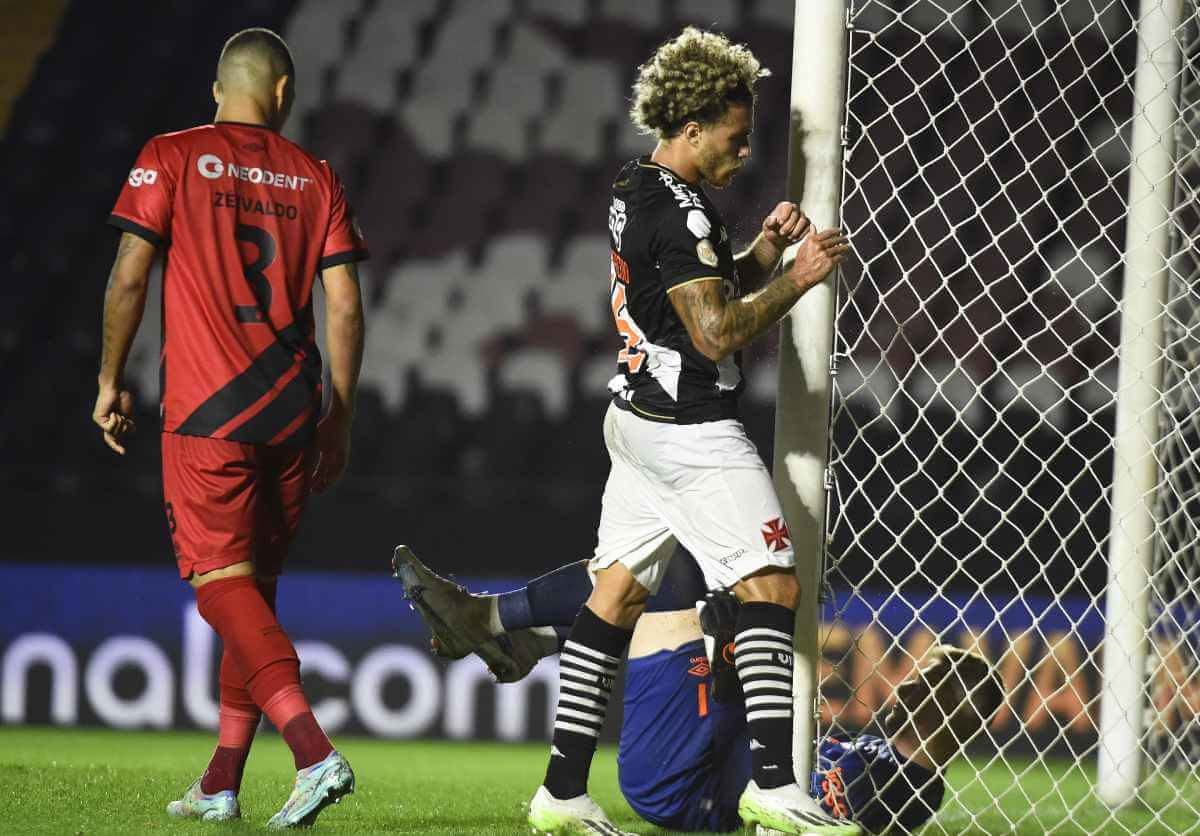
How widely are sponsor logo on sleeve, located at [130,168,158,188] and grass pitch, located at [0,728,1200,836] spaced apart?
1.10 meters

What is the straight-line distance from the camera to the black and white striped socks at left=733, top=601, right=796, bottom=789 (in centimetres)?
229

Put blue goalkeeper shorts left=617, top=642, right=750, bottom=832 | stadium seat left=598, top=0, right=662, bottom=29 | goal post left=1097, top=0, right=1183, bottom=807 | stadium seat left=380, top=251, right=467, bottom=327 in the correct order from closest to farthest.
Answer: blue goalkeeper shorts left=617, top=642, right=750, bottom=832 → goal post left=1097, top=0, right=1183, bottom=807 → stadium seat left=380, top=251, right=467, bottom=327 → stadium seat left=598, top=0, right=662, bottom=29

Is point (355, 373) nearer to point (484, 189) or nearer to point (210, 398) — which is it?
point (210, 398)

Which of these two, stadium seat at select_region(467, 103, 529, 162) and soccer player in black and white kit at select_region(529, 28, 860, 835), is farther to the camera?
stadium seat at select_region(467, 103, 529, 162)

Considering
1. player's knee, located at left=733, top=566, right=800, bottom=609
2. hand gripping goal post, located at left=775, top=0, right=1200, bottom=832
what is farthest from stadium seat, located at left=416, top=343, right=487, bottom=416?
player's knee, located at left=733, top=566, right=800, bottom=609

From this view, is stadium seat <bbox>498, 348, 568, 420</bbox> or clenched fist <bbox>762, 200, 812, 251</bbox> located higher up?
clenched fist <bbox>762, 200, 812, 251</bbox>

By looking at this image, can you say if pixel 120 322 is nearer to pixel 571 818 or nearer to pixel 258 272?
pixel 258 272

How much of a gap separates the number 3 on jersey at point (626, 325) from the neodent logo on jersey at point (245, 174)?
59 centimetres

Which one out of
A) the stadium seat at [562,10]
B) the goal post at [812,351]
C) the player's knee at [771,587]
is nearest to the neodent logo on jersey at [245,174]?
the goal post at [812,351]

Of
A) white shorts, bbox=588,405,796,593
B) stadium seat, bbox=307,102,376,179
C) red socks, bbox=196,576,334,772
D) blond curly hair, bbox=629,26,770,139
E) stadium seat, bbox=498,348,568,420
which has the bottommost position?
red socks, bbox=196,576,334,772

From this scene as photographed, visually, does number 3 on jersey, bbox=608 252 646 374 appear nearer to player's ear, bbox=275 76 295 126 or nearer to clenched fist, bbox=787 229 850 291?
clenched fist, bbox=787 229 850 291

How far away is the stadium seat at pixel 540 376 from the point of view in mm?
6148

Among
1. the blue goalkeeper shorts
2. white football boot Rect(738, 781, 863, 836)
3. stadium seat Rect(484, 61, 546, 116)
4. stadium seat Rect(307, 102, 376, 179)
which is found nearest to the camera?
white football boot Rect(738, 781, 863, 836)

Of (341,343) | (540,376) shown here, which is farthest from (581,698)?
(540,376)
